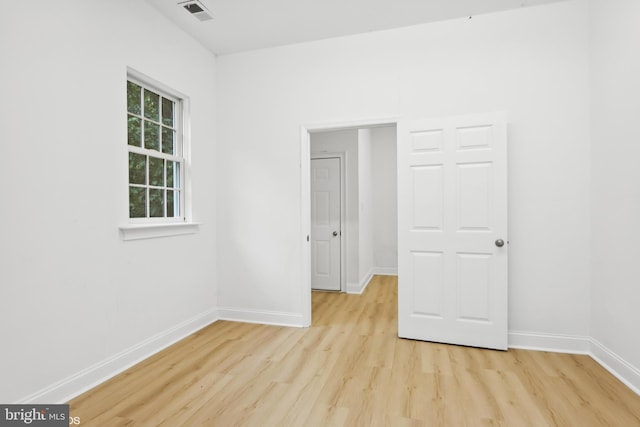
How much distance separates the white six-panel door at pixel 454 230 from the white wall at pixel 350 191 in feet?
6.10

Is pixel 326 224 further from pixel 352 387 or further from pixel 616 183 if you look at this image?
pixel 616 183

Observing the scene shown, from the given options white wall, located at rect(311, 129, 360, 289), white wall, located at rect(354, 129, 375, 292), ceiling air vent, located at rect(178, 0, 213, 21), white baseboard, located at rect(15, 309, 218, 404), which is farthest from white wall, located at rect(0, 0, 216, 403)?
white wall, located at rect(354, 129, 375, 292)

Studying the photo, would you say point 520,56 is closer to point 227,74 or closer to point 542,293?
point 542,293

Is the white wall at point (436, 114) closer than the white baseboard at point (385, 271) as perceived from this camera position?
Yes

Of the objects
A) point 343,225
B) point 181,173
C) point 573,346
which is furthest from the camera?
point 343,225

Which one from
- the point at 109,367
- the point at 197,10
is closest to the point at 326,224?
the point at 197,10

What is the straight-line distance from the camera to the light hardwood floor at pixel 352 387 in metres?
1.89

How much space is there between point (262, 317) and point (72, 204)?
6.88 ft

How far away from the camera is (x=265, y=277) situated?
3590mm

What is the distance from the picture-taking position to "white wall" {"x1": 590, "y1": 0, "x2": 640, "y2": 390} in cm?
218

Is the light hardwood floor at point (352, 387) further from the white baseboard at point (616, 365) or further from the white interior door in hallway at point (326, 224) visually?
the white interior door in hallway at point (326, 224)

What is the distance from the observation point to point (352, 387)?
2.23 meters
